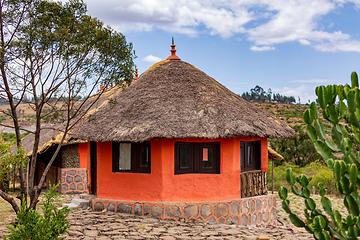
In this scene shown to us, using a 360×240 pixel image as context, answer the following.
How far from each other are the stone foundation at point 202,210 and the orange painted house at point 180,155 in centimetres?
3

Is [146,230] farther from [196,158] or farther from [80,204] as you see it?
[80,204]

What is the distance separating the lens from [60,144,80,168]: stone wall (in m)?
14.8

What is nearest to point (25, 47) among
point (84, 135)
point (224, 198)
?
point (84, 135)

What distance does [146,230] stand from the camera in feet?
27.5

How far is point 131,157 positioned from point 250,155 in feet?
12.2

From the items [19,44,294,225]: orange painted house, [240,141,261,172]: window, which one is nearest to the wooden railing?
[19,44,294,225]: orange painted house

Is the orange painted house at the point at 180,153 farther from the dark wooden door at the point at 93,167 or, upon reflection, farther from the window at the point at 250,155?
the dark wooden door at the point at 93,167

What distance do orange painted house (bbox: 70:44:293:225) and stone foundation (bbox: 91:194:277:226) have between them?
0.03m

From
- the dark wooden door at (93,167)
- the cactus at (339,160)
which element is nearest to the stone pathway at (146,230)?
the dark wooden door at (93,167)

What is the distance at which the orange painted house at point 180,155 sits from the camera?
9.55m

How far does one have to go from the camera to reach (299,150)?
2253 centimetres

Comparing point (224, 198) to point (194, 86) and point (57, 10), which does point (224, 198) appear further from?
point (57, 10)

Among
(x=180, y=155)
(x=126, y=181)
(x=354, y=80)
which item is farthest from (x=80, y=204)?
(x=354, y=80)

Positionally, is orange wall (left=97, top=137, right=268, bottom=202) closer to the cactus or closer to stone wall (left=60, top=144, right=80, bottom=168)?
the cactus
